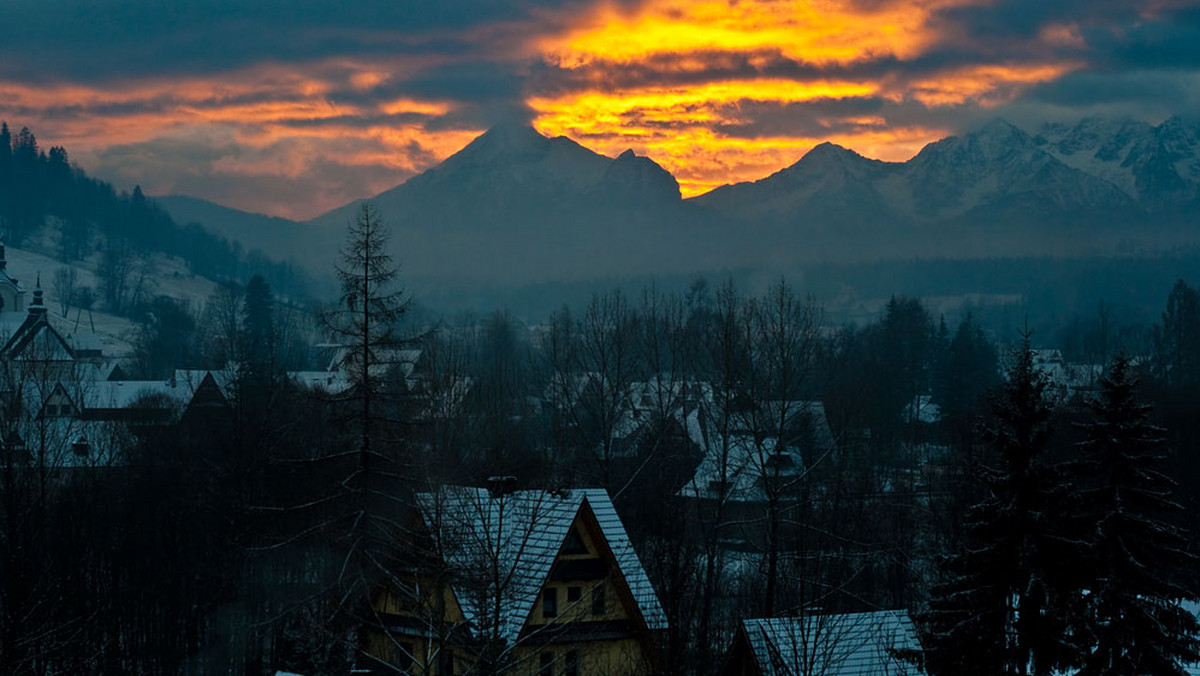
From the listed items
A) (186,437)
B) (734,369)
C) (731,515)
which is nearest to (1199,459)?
(731,515)

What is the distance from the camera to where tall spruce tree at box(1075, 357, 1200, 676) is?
21.4 m

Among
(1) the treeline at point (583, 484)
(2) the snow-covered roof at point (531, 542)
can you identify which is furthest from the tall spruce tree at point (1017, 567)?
(2) the snow-covered roof at point (531, 542)

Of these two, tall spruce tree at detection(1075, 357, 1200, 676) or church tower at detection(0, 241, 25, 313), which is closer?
tall spruce tree at detection(1075, 357, 1200, 676)

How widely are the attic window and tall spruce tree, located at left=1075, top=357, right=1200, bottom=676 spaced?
11858 millimetres

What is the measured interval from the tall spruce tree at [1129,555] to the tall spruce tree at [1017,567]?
1.05 metres

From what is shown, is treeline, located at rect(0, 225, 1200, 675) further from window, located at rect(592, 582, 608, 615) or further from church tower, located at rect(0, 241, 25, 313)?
church tower, located at rect(0, 241, 25, 313)

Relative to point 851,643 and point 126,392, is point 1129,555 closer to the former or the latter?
point 851,643

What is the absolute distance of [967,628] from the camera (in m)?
20.5

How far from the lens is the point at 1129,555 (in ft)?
70.8

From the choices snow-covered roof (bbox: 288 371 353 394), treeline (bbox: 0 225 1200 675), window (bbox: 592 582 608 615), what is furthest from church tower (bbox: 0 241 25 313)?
window (bbox: 592 582 608 615)

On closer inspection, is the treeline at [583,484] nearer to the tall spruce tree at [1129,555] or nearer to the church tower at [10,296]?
the tall spruce tree at [1129,555]

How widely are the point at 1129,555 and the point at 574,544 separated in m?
A: 12.8

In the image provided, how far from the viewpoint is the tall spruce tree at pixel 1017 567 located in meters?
20.2

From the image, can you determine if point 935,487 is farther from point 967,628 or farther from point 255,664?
point 967,628
